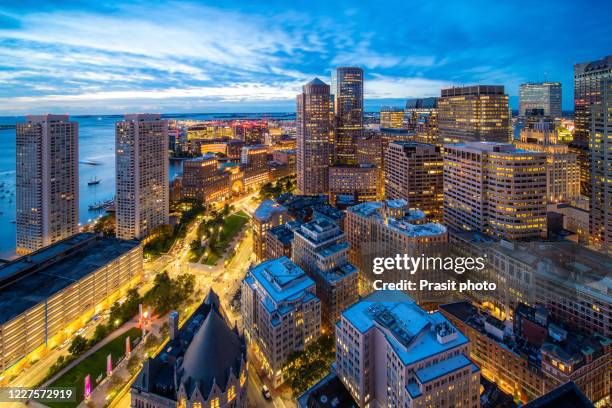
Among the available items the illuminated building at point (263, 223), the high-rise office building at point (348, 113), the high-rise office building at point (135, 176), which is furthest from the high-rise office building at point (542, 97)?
the high-rise office building at point (135, 176)

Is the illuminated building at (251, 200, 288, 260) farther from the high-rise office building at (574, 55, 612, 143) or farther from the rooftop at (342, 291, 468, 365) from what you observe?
the high-rise office building at (574, 55, 612, 143)

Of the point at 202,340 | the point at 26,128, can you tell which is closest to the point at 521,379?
the point at 202,340

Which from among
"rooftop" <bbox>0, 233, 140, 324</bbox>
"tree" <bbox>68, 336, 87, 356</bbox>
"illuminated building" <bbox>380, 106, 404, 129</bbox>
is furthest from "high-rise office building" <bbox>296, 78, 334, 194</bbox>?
"illuminated building" <bbox>380, 106, 404, 129</bbox>

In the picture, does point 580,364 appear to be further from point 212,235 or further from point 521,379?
point 212,235

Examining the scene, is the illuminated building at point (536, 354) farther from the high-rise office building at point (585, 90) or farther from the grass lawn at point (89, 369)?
the high-rise office building at point (585, 90)

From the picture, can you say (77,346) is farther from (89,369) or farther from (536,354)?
(536,354)
